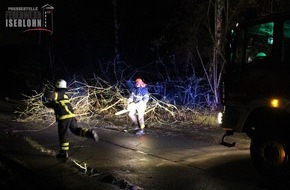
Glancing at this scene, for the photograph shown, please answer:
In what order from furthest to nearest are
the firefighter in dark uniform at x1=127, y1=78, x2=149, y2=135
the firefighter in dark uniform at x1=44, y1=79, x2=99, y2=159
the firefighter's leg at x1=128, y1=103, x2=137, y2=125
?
the firefighter's leg at x1=128, y1=103, x2=137, y2=125, the firefighter in dark uniform at x1=127, y1=78, x2=149, y2=135, the firefighter in dark uniform at x1=44, y1=79, x2=99, y2=159

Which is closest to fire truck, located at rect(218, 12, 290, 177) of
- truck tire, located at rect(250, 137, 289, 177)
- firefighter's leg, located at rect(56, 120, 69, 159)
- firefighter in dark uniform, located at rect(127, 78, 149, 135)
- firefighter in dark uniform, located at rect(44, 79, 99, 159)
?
truck tire, located at rect(250, 137, 289, 177)

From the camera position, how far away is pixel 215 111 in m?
14.7

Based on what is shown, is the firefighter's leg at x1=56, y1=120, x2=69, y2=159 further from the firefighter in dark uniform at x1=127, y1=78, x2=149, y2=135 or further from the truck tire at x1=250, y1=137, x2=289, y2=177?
the truck tire at x1=250, y1=137, x2=289, y2=177

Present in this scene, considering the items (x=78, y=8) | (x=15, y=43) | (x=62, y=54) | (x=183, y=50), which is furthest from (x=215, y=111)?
(x=15, y=43)

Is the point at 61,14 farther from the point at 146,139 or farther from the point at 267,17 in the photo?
the point at 267,17

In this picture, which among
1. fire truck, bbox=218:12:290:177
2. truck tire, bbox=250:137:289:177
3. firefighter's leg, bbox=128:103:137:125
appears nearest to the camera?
fire truck, bbox=218:12:290:177

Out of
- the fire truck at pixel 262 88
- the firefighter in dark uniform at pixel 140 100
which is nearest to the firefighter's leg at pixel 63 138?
the fire truck at pixel 262 88

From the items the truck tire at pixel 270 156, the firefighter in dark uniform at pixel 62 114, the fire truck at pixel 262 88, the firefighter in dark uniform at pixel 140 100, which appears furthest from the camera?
the firefighter in dark uniform at pixel 140 100

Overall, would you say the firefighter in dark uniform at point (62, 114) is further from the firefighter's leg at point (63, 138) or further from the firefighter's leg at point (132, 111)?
Result: the firefighter's leg at point (132, 111)

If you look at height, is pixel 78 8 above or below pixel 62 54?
above

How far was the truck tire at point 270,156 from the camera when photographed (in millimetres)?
6777

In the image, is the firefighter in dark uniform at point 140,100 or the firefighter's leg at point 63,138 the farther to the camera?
the firefighter in dark uniform at point 140,100

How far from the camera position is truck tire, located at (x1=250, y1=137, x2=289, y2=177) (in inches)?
267

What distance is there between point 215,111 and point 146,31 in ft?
37.1
